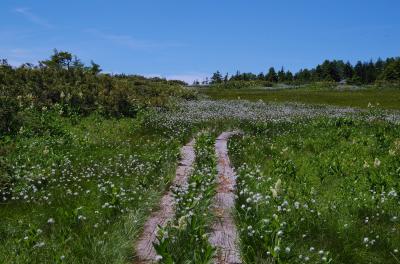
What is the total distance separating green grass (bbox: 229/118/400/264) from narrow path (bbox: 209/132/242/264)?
0.64 feet

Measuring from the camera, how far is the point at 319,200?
33.0 feet

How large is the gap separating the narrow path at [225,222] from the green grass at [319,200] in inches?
7.6

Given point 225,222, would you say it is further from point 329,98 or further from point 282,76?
point 282,76

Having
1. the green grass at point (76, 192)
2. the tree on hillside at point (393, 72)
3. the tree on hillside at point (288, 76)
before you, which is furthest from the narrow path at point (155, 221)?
the tree on hillside at point (288, 76)

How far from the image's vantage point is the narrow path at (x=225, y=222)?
280 inches

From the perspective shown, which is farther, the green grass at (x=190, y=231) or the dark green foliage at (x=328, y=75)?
the dark green foliage at (x=328, y=75)

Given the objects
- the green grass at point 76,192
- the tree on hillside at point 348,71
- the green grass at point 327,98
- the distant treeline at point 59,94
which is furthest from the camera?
the tree on hillside at point 348,71

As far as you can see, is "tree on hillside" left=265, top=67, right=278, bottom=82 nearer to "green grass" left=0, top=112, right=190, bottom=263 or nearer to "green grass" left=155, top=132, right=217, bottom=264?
"green grass" left=0, top=112, right=190, bottom=263

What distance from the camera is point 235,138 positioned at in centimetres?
1981

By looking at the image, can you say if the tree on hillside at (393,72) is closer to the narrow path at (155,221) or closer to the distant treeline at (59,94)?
the distant treeline at (59,94)

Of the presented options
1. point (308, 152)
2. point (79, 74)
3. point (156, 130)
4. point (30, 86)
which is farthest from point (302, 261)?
point (79, 74)

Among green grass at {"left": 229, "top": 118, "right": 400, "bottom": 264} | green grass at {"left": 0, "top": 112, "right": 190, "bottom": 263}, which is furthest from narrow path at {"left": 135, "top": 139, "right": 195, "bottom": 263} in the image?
green grass at {"left": 229, "top": 118, "right": 400, "bottom": 264}

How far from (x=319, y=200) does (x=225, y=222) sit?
97.4 inches

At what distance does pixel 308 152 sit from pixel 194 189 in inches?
319
